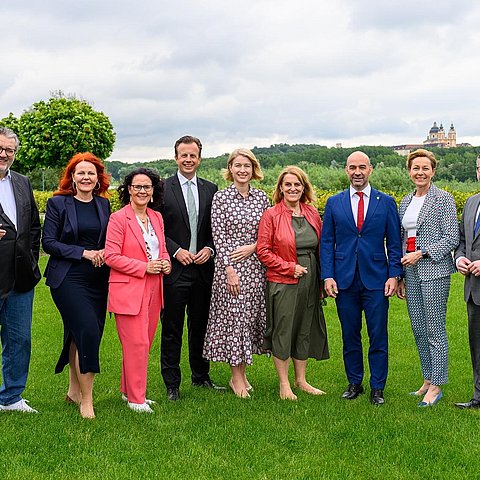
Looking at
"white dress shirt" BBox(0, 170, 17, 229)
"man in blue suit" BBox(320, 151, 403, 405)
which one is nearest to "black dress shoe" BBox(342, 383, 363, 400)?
"man in blue suit" BBox(320, 151, 403, 405)

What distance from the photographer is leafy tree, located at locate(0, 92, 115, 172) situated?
24.7 meters

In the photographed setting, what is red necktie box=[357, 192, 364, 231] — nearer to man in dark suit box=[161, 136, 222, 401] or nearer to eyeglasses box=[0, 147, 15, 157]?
man in dark suit box=[161, 136, 222, 401]

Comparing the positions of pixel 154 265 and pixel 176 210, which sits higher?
pixel 176 210

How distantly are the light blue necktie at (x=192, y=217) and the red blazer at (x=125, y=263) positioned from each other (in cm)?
76

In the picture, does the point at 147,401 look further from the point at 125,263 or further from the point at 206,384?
the point at 125,263

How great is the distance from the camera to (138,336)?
19.1ft

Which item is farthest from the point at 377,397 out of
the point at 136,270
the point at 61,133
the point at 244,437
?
the point at 61,133

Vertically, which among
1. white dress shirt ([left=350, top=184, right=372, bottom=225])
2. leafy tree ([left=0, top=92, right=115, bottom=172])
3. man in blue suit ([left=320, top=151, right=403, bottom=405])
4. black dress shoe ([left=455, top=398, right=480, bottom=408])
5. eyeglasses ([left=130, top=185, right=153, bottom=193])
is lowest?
black dress shoe ([left=455, top=398, right=480, bottom=408])

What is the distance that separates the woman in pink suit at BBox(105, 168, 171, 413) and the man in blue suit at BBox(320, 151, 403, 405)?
158 centimetres

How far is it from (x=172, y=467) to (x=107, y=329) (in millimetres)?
5610

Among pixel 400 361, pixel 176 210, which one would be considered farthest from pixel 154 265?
pixel 400 361

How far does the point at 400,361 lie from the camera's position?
8.12 metres

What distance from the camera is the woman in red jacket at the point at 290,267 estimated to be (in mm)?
6262

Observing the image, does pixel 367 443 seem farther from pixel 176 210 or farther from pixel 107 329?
pixel 107 329
